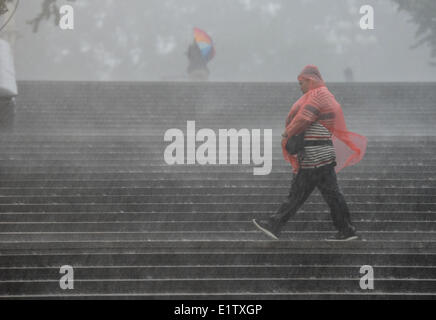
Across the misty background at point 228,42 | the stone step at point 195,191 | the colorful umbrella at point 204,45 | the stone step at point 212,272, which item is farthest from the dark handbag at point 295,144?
the misty background at point 228,42

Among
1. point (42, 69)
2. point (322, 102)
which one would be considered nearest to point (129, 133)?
point (322, 102)

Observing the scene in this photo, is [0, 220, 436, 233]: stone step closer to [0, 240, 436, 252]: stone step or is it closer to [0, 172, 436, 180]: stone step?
[0, 240, 436, 252]: stone step

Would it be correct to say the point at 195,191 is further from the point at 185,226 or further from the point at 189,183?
the point at 185,226

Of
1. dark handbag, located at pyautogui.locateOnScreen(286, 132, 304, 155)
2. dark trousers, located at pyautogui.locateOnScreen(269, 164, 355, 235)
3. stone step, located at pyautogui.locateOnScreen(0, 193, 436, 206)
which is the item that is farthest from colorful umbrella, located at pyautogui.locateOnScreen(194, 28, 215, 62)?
dark trousers, located at pyautogui.locateOnScreen(269, 164, 355, 235)

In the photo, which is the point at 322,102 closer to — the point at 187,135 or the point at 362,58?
the point at 187,135

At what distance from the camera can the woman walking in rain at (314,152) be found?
5148 mm

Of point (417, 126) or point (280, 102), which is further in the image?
point (280, 102)

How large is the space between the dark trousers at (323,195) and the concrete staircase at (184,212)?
216 millimetres

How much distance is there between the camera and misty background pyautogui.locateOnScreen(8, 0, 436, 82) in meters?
34.1

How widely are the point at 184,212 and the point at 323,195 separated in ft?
6.01

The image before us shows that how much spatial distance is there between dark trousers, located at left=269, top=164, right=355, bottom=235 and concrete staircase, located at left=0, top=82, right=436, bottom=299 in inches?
8.5

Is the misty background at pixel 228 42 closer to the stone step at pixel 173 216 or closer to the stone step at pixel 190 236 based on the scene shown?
the stone step at pixel 173 216

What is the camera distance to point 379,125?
9992mm
